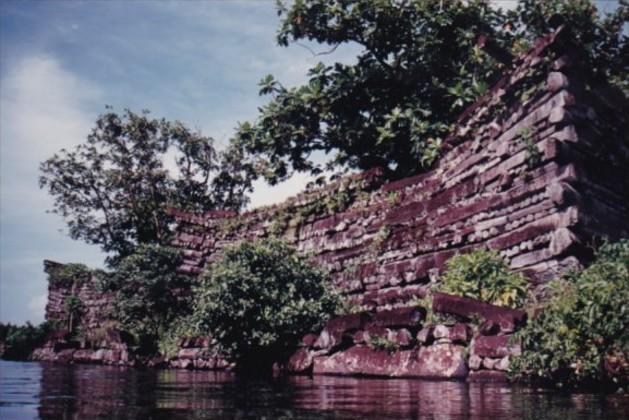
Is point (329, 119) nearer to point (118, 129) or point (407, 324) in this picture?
point (407, 324)

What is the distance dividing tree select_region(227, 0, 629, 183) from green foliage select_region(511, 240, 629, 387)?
28.5 feet

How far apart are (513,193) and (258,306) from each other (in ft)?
13.4

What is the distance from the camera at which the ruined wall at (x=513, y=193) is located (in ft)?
22.6

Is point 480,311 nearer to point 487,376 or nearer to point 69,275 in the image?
point 487,376

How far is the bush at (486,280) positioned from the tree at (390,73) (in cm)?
601

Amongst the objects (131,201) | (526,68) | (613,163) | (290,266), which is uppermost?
(131,201)

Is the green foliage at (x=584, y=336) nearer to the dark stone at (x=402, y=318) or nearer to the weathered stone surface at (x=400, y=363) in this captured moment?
the weathered stone surface at (x=400, y=363)

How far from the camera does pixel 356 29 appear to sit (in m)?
15.3

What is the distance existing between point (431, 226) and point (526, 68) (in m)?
2.87

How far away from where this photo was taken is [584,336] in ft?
13.8

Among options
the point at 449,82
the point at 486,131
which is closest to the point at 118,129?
the point at 449,82

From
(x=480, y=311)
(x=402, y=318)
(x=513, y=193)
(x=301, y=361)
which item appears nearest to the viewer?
(x=480, y=311)

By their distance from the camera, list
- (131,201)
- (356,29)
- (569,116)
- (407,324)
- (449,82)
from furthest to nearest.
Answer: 1. (131,201)
2. (356,29)
3. (449,82)
4. (569,116)
5. (407,324)

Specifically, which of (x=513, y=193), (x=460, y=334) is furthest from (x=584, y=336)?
(x=513, y=193)
